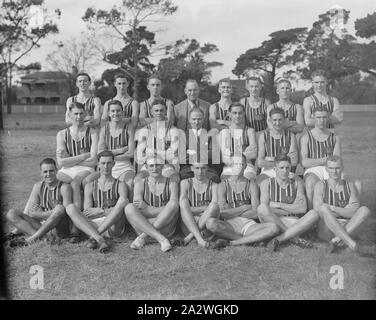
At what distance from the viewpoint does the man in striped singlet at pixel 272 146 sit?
4.71 meters

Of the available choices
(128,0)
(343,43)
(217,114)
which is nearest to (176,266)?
(217,114)

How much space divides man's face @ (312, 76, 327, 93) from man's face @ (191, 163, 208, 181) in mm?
1431

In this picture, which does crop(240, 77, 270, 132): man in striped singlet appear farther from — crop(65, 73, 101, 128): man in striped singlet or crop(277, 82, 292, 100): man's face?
crop(65, 73, 101, 128): man in striped singlet

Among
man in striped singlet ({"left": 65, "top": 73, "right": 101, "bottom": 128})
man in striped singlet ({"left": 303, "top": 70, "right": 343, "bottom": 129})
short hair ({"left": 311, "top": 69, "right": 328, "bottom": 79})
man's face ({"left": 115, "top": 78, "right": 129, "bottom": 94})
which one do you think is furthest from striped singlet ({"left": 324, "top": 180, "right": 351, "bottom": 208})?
man in striped singlet ({"left": 65, "top": 73, "right": 101, "bottom": 128})

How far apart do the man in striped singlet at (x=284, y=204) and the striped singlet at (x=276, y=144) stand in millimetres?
304

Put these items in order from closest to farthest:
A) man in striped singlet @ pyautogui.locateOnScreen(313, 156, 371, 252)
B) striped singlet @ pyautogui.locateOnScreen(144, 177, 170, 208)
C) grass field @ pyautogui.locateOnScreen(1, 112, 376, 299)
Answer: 1. grass field @ pyautogui.locateOnScreen(1, 112, 376, 299)
2. man in striped singlet @ pyautogui.locateOnScreen(313, 156, 371, 252)
3. striped singlet @ pyautogui.locateOnScreen(144, 177, 170, 208)

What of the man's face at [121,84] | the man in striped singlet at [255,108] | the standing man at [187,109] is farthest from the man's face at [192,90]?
the man's face at [121,84]

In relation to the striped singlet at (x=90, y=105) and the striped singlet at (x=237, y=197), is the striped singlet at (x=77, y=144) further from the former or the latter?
the striped singlet at (x=237, y=197)

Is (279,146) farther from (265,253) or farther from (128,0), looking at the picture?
(128,0)

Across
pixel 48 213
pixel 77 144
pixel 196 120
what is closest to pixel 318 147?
pixel 196 120

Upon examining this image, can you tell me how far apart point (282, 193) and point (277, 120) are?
663 millimetres

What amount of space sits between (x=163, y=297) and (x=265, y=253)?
102 centimetres

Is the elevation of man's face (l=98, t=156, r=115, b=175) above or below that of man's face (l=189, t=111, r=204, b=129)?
below

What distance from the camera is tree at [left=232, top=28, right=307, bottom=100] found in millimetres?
5164
